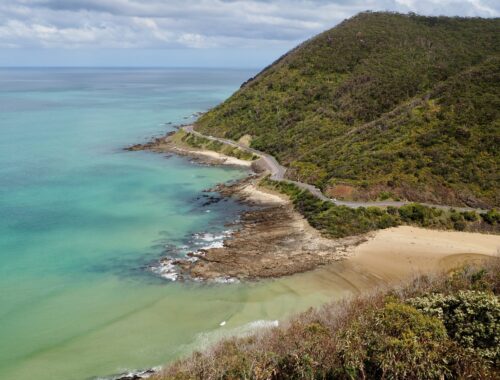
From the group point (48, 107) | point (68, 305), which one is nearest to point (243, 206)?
point (68, 305)

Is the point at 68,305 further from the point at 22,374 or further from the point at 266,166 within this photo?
the point at 266,166

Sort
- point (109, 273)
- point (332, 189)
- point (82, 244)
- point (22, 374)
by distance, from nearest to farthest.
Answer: point (22, 374) → point (109, 273) → point (82, 244) → point (332, 189)

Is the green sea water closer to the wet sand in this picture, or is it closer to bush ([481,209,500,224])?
the wet sand

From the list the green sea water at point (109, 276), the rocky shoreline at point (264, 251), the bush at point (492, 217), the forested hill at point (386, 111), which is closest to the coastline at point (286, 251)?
the rocky shoreline at point (264, 251)

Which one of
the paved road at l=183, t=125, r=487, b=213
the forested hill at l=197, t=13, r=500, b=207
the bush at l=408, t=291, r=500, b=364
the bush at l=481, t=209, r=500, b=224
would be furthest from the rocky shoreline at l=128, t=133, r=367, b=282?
the bush at l=408, t=291, r=500, b=364

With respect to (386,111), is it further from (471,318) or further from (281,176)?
(471,318)

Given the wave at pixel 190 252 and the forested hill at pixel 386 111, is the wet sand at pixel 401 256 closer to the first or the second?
the forested hill at pixel 386 111
